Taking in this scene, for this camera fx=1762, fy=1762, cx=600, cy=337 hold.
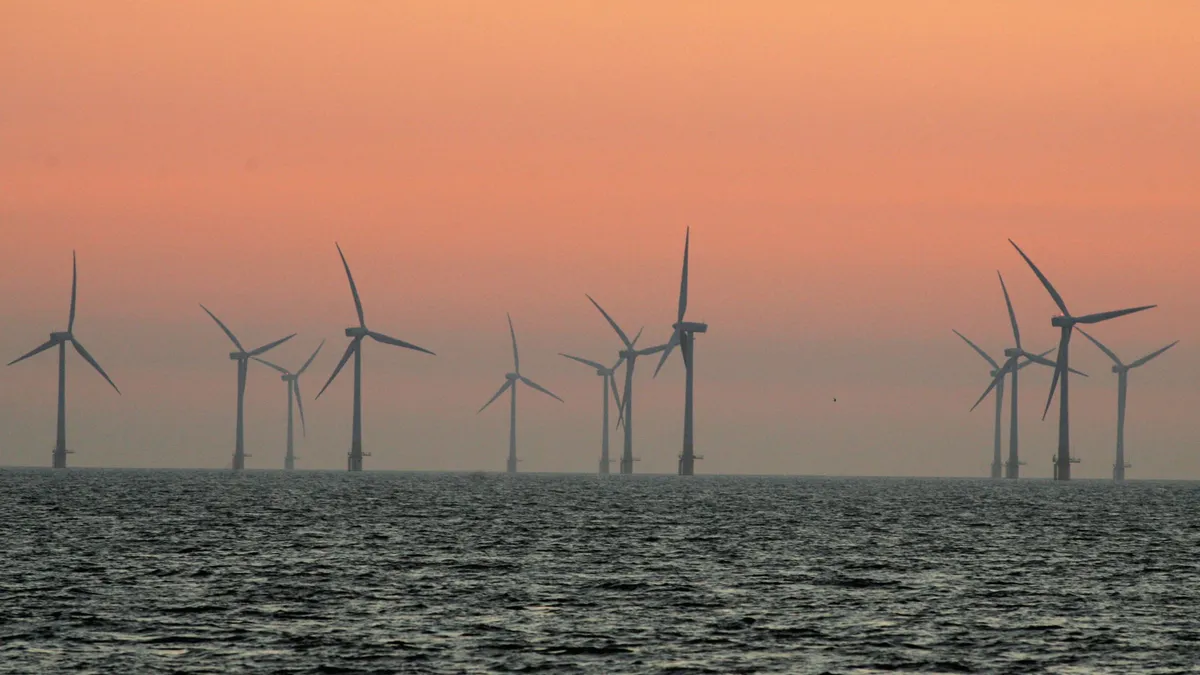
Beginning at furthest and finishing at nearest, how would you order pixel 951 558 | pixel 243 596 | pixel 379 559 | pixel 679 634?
pixel 951 558
pixel 379 559
pixel 243 596
pixel 679 634

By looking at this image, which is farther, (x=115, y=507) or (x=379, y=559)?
(x=115, y=507)

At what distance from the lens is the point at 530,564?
8488 centimetres

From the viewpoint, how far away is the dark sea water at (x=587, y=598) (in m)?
51.1

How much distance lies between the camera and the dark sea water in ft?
168

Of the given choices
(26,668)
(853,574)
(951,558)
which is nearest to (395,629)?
(26,668)

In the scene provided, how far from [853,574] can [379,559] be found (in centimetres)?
2326

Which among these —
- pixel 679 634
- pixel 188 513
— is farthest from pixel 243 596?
pixel 188 513

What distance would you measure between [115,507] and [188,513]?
1595 centimetres

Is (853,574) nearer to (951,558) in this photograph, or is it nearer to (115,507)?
(951,558)

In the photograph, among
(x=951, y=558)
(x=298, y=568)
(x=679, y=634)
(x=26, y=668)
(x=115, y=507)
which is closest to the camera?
(x=26, y=668)

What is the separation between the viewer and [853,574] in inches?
3182

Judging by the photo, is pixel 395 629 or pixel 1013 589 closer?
pixel 395 629

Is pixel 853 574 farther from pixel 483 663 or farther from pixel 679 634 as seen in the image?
pixel 483 663

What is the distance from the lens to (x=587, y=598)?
222 ft
